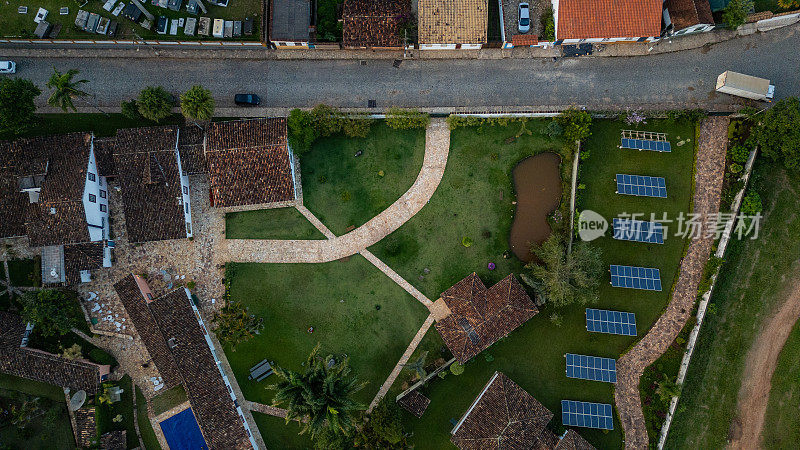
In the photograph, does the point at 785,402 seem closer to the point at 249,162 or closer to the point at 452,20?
the point at 452,20

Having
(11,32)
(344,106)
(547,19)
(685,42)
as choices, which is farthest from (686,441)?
(11,32)

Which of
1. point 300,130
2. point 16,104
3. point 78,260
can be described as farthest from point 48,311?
point 300,130

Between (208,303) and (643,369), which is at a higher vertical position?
(208,303)

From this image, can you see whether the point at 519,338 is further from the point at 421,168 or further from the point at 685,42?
the point at 685,42

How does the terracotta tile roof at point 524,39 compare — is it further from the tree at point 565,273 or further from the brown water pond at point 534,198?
the tree at point 565,273

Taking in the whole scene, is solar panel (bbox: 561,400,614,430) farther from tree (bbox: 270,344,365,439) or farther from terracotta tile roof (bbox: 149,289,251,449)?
terracotta tile roof (bbox: 149,289,251,449)

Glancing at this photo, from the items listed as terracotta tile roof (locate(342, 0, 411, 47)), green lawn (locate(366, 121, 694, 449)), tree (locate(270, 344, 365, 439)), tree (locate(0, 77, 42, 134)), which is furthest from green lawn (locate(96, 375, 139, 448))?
terracotta tile roof (locate(342, 0, 411, 47))
